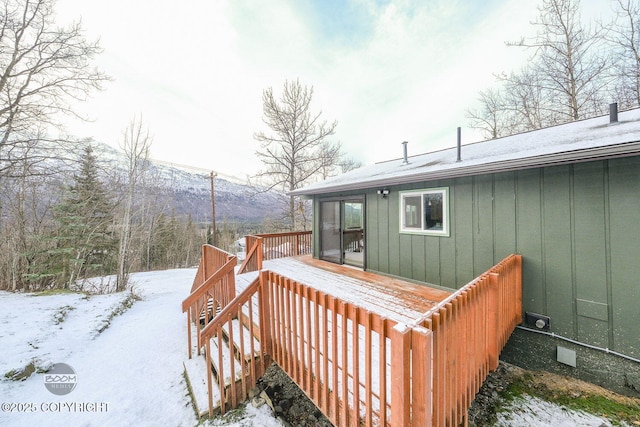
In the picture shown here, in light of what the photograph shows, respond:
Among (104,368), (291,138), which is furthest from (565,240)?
(291,138)

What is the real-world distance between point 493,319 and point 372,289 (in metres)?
2.09

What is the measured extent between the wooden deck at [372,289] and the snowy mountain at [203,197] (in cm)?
771

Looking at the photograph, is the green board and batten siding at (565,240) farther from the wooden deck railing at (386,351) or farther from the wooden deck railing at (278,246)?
the wooden deck railing at (278,246)

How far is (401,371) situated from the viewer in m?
1.25

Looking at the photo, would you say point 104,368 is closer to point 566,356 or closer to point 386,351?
point 386,351

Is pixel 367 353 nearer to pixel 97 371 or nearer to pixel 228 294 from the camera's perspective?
pixel 228 294

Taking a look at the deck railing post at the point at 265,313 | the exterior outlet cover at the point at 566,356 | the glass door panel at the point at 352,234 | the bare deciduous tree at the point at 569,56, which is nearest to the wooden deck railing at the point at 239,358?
the deck railing post at the point at 265,313

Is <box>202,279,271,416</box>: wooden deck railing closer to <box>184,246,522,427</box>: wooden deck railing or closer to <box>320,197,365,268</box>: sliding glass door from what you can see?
<box>184,246,522,427</box>: wooden deck railing

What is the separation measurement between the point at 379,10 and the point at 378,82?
2.72 m

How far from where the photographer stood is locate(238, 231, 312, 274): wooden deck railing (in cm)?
650

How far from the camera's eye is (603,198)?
2.72 m

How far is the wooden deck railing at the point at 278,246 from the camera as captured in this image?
256 inches

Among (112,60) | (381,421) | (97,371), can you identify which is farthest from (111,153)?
(381,421)

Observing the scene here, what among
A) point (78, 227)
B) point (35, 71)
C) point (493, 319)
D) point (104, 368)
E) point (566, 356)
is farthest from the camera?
point (78, 227)
